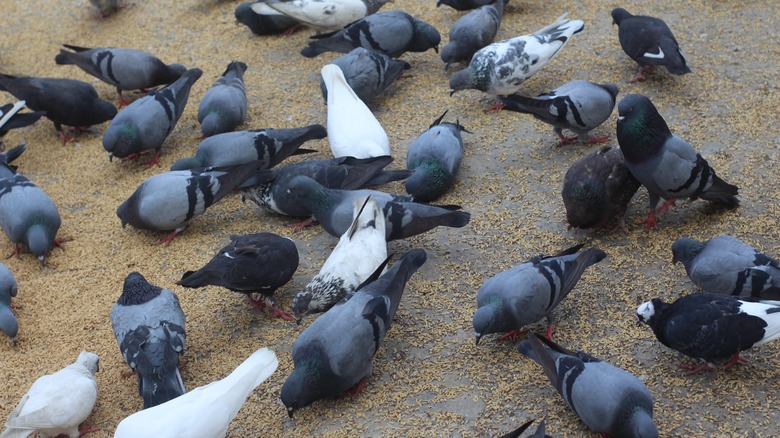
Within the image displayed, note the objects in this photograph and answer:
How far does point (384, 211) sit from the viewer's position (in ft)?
17.6

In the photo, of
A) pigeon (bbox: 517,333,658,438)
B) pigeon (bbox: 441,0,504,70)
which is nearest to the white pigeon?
pigeon (bbox: 441,0,504,70)

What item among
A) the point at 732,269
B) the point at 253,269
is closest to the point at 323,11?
the point at 253,269

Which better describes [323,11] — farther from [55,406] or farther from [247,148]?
[55,406]

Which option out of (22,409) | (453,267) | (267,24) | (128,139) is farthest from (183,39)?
(22,409)

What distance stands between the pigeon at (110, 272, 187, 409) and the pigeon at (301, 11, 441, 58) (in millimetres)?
3753

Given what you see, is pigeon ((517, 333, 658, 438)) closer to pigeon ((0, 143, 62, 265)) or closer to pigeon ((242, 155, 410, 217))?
pigeon ((242, 155, 410, 217))

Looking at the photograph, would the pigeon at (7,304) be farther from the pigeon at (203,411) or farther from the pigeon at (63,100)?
the pigeon at (63,100)

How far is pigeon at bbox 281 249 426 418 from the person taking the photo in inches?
167

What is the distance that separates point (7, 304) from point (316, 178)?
2.27m

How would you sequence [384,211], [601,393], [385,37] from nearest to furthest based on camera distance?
1. [601,393]
2. [384,211]
3. [385,37]

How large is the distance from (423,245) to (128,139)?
2841mm

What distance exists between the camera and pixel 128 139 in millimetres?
6793

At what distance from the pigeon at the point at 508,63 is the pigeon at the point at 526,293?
265 cm

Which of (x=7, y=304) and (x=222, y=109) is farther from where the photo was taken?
(x=222, y=109)
